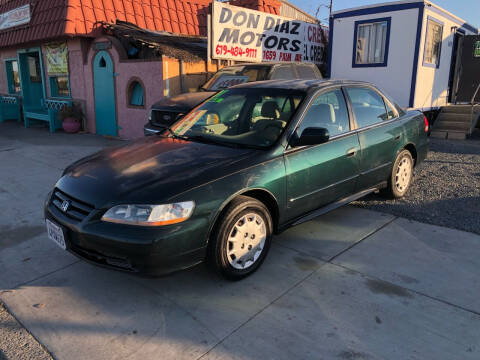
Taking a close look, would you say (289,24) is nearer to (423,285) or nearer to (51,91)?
(51,91)

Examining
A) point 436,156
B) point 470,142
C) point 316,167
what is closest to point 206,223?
point 316,167

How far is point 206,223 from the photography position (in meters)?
2.98

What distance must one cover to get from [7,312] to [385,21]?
10.4 metres

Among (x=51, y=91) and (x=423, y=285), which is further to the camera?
(x=51, y=91)

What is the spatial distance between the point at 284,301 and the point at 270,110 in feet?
Answer: 6.14

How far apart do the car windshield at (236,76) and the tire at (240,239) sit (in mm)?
5152

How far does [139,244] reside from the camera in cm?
278

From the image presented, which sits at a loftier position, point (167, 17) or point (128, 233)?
point (167, 17)

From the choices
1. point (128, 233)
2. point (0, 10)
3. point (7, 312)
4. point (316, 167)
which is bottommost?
point (7, 312)

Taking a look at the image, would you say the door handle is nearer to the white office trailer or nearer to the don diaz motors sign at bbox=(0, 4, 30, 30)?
the white office trailer

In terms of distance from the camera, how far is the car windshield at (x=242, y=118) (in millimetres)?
3785

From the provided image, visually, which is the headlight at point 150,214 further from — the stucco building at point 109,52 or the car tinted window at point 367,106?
the stucco building at point 109,52

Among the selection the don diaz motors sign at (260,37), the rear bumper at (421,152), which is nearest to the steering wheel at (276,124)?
the rear bumper at (421,152)

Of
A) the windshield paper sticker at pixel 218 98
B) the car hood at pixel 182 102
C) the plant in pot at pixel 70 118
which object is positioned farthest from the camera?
the plant in pot at pixel 70 118
